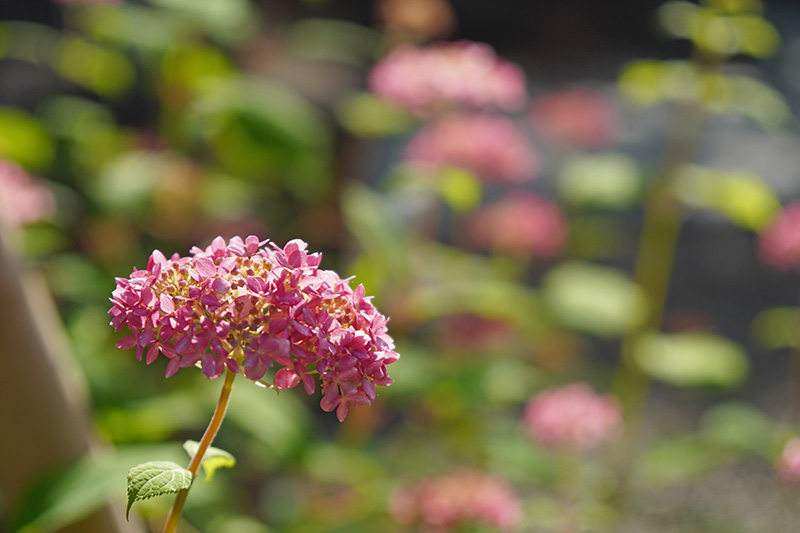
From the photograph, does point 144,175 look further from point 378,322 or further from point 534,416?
point 378,322

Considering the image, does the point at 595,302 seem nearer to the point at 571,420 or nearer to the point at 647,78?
the point at 571,420

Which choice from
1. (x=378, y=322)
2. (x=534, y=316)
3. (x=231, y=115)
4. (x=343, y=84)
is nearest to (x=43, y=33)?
(x=343, y=84)

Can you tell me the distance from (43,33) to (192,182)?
7.87 ft

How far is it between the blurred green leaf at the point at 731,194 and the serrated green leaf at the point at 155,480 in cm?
111

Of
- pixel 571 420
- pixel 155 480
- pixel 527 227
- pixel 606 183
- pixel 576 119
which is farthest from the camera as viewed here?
pixel 576 119

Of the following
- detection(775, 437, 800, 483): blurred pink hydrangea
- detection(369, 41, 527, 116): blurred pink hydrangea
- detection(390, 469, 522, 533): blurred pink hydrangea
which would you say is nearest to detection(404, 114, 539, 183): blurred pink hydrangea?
detection(369, 41, 527, 116): blurred pink hydrangea

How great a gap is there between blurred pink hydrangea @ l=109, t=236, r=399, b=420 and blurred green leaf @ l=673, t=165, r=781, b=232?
3.33ft

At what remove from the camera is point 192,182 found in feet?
5.03

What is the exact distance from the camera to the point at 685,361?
4.79 ft

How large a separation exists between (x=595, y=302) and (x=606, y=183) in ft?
0.76

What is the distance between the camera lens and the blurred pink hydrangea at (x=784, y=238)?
4.60 feet

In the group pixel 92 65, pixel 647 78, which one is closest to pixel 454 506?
pixel 647 78

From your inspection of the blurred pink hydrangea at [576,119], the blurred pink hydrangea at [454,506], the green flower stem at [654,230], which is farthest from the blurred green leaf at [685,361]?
the blurred pink hydrangea at [576,119]

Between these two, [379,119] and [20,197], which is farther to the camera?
[379,119]
